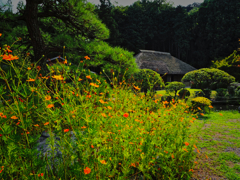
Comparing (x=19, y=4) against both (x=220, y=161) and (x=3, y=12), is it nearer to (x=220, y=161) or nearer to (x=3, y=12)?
(x=3, y=12)

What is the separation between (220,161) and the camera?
2.90m

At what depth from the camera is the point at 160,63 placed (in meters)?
20.1

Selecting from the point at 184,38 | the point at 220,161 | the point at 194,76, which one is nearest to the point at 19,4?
the point at 220,161

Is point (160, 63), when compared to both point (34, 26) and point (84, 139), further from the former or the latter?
point (84, 139)

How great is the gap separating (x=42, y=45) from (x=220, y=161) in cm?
577

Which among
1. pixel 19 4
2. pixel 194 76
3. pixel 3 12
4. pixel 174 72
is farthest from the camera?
pixel 174 72

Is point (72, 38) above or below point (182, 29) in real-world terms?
below

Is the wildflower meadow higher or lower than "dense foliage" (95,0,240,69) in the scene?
lower

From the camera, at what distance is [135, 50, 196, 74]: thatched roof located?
747 inches

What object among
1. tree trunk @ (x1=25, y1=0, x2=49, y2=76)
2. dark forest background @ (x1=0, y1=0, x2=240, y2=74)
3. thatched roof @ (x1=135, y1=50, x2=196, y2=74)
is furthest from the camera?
dark forest background @ (x1=0, y1=0, x2=240, y2=74)

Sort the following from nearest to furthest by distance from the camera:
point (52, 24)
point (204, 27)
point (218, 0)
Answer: point (52, 24)
point (218, 0)
point (204, 27)

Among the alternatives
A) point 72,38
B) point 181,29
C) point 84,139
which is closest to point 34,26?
point 72,38

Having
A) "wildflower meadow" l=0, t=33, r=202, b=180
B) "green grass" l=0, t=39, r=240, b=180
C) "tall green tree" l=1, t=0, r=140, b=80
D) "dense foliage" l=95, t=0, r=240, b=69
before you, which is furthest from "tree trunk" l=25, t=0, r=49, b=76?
"dense foliage" l=95, t=0, r=240, b=69

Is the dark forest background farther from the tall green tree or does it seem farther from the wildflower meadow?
the wildflower meadow
